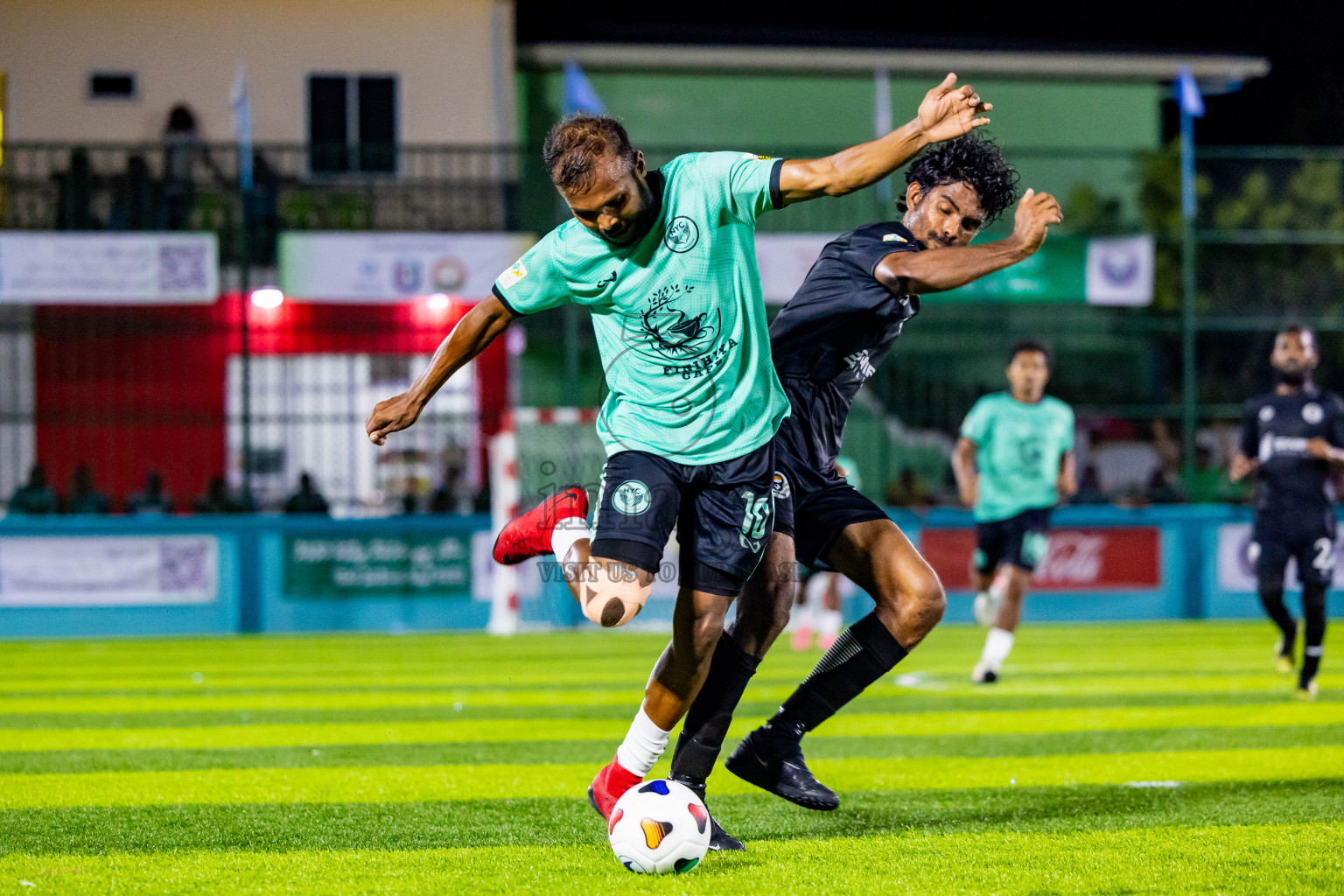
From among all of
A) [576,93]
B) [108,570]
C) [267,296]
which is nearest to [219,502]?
[108,570]

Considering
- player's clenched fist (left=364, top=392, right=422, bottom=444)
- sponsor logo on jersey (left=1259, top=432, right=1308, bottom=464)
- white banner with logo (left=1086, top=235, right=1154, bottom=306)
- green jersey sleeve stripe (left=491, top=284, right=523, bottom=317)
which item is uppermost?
white banner with logo (left=1086, top=235, right=1154, bottom=306)

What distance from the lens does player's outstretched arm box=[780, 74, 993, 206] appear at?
366 centimetres

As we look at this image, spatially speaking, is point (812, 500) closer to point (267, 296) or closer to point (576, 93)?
point (267, 296)

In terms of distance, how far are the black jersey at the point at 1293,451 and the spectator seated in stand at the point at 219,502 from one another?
10648mm

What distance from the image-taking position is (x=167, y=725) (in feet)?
25.2

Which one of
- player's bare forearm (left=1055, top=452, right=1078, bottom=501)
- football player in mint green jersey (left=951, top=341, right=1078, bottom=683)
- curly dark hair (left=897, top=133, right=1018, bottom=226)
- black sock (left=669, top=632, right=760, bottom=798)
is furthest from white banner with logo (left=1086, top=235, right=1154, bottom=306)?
black sock (left=669, top=632, right=760, bottom=798)

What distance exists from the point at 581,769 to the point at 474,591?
9851 mm

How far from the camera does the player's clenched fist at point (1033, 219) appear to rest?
12.6 ft

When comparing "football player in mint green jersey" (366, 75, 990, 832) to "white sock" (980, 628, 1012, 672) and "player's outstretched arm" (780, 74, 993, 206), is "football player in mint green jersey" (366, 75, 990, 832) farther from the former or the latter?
"white sock" (980, 628, 1012, 672)

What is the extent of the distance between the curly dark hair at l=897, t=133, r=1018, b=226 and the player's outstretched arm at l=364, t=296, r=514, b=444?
5.35 ft

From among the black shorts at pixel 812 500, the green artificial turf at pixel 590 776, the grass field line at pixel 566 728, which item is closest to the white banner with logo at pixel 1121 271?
the green artificial turf at pixel 590 776

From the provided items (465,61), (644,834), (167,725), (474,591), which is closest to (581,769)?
(644,834)

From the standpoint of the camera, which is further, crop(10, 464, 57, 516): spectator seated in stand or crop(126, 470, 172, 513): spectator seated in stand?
crop(126, 470, 172, 513): spectator seated in stand

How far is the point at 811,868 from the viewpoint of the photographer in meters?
3.96
